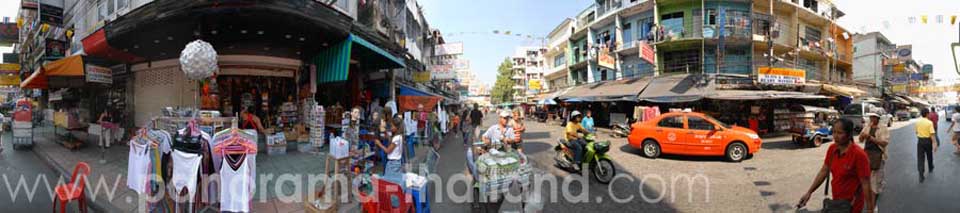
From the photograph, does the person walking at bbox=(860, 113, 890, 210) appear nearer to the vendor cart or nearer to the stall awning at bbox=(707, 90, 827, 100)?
the vendor cart

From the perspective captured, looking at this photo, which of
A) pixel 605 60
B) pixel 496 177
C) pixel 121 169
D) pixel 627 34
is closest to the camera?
pixel 496 177

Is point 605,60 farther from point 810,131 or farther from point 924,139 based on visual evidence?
point 924,139

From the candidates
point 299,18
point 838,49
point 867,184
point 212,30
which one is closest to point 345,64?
point 299,18

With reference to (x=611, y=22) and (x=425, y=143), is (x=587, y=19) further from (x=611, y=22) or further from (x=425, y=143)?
(x=425, y=143)

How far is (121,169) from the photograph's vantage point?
6305 millimetres

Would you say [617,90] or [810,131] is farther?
[617,90]

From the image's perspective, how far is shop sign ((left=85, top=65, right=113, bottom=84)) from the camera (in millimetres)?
9453

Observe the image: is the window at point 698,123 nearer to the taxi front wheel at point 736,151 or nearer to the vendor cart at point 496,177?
the taxi front wheel at point 736,151

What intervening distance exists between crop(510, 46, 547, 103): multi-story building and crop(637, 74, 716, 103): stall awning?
1085 inches

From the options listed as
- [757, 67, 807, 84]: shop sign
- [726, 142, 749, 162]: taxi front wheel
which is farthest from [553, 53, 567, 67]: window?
[726, 142, 749, 162]: taxi front wheel

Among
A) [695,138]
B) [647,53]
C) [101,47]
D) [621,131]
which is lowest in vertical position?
[621,131]

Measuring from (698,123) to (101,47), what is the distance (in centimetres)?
1454

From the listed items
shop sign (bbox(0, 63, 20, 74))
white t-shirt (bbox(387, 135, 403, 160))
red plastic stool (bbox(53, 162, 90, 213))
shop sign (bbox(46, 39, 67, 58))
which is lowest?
red plastic stool (bbox(53, 162, 90, 213))

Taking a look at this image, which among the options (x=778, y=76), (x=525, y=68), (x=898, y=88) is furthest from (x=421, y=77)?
(x=898, y=88)
